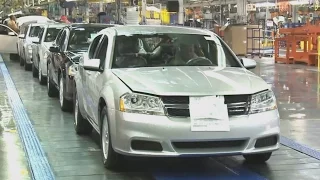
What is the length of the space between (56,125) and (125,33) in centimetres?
278

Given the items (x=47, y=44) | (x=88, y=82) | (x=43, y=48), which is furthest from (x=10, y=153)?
(x=47, y=44)

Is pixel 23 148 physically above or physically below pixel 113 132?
below

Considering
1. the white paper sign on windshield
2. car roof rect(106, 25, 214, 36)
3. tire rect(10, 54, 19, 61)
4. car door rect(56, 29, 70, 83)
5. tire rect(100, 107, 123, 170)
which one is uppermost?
car roof rect(106, 25, 214, 36)

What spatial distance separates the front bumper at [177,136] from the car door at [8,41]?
18736 millimetres

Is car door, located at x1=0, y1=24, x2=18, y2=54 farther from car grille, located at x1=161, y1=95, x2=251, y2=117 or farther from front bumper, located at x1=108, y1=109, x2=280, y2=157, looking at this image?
car grille, located at x1=161, y1=95, x2=251, y2=117

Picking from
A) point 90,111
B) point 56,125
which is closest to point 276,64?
point 56,125

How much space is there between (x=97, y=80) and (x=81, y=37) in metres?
4.53

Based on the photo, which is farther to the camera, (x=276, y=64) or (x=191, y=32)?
(x=276, y=64)

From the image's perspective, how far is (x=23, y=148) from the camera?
6.99 metres

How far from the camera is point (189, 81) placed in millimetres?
5543

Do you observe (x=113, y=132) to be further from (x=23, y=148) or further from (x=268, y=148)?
(x=23, y=148)

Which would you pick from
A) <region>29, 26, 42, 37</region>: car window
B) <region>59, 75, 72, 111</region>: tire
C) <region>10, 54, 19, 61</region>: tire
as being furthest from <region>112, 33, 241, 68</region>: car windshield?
<region>10, 54, 19, 61</region>: tire

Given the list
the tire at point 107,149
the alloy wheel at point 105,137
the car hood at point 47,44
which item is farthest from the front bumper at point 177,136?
the car hood at point 47,44

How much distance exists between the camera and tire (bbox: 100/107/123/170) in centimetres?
568
